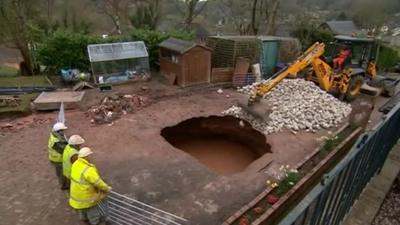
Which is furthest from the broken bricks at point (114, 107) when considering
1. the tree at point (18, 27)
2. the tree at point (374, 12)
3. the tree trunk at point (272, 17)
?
the tree at point (374, 12)

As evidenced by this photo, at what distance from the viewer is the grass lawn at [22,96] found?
11.4m

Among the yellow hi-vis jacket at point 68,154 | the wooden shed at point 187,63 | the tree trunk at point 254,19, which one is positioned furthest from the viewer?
the tree trunk at point 254,19

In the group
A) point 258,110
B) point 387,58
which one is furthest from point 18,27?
point 387,58

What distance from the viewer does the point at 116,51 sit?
50.0 ft

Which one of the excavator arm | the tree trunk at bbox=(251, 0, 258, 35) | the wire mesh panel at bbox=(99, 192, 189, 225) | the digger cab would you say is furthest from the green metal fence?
the tree trunk at bbox=(251, 0, 258, 35)

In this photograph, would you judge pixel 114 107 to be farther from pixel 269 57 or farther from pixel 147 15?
pixel 147 15

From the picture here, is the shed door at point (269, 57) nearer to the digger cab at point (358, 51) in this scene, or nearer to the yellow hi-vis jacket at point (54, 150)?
the digger cab at point (358, 51)

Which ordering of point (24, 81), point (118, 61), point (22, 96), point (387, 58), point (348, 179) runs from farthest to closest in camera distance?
1. point (387, 58)
2. point (118, 61)
3. point (24, 81)
4. point (22, 96)
5. point (348, 179)

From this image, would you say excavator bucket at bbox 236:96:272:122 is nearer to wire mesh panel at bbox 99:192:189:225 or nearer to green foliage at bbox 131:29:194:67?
wire mesh panel at bbox 99:192:189:225

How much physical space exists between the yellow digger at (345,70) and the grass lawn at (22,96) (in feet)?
29.6

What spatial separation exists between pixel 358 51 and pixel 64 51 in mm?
15329

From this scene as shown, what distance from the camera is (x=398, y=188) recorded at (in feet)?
14.3

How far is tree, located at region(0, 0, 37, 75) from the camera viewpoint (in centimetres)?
1509

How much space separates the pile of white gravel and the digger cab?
2.76 meters
